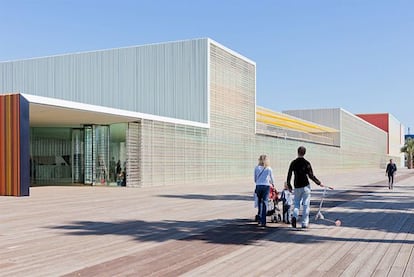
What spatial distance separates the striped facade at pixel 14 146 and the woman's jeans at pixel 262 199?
11017 millimetres

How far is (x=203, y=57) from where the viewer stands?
3127 cm

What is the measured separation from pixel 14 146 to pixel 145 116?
7900mm

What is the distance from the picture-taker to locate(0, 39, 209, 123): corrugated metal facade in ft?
104

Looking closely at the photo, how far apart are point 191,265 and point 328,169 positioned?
57606mm

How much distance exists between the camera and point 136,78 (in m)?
33.5

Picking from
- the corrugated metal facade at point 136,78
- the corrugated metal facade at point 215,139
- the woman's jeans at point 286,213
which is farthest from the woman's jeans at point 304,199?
the corrugated metal facade at point 136,78

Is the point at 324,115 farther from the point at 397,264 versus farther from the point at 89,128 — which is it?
the point at 397,264

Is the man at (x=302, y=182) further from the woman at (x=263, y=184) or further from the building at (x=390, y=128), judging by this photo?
the building at (x=390, y=128)

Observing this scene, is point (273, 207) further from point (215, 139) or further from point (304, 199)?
point (215, 139)

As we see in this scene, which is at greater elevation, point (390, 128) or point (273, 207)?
point (390, 128)

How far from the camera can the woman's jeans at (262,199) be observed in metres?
9.83

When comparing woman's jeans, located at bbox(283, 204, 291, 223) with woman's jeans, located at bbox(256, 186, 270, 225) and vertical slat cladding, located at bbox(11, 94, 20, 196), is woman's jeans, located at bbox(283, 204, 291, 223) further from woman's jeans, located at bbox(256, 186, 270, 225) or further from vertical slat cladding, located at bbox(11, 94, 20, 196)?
vertical slat cladding, located at bbox(11, 94, 20, 196)

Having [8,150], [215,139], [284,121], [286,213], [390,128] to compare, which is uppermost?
[390,128]

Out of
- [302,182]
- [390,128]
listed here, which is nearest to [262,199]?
[302,182]
